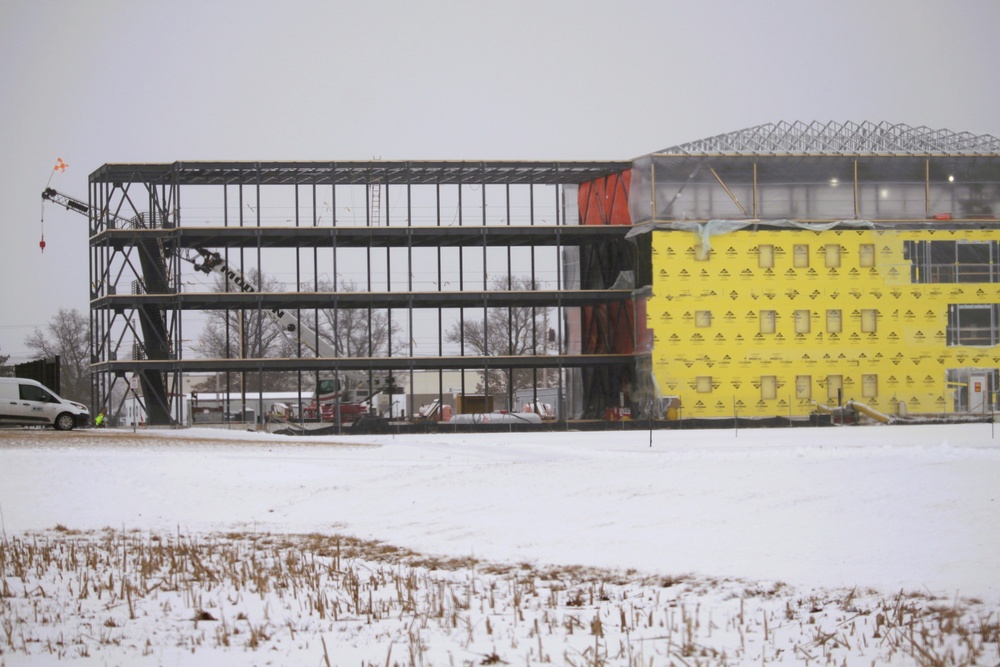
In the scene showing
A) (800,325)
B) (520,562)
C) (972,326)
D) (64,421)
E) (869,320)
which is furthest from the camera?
(972,326)

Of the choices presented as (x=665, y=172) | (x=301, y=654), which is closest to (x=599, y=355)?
(x=665, y=172)

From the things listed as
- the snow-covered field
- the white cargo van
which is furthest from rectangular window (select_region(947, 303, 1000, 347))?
the white cargo van

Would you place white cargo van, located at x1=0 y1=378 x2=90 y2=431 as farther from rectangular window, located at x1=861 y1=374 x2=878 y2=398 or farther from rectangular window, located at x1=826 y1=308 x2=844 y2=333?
rectangular window, located at x1=861 y1=374 x2=878 y2=398

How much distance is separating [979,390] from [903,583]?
4608cm

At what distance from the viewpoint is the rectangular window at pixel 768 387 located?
53938mm

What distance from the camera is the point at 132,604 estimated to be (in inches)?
468

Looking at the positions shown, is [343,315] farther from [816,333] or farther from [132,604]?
[132,604]

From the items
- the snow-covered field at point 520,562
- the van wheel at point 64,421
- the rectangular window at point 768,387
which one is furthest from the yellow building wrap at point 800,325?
the snow-covered field at point 520,562

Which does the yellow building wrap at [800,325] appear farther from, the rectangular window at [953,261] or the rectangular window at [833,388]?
the rectangular window at [953,261]

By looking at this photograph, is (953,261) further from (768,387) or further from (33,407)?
(33,407)

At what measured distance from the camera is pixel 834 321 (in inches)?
2160

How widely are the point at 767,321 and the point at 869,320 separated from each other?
4.39 metres

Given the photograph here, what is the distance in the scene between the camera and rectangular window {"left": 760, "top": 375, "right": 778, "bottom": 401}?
53.9 meters

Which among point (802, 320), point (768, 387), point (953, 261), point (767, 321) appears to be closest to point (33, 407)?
point (768, 387)
